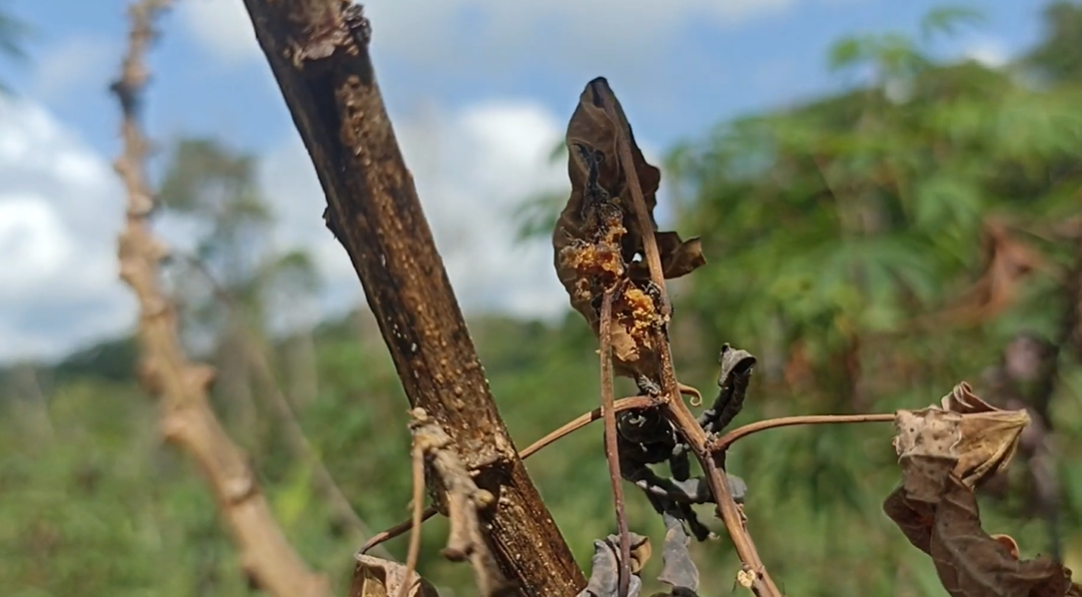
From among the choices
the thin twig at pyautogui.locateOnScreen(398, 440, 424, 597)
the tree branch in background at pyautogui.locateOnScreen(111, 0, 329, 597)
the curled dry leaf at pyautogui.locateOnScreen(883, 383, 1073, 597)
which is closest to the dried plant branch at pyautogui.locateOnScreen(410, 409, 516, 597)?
the thin twig at pyautogui.locateOnScreen(398, 440, 424, 597)

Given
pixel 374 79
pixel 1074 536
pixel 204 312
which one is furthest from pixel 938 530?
pixel 204 312

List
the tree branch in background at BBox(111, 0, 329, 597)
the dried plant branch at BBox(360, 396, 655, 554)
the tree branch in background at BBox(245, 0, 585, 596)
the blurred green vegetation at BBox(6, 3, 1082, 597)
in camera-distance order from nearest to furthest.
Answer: the tree branch in background at BBox(245, 0, 585, 596), the dried plant branch at BBox(360, 396, 655, 554), the tree branch in background at BBox(111, 0, 329, 597), the blurred green vegetation at BBox(6, 3, 1082, 597)

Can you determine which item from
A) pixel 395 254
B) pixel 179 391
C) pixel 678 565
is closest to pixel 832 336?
pixel 179 391

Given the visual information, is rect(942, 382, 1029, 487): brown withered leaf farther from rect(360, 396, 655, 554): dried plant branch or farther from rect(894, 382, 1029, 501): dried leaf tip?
rect(360, 396, 655, 554): dried plant branch

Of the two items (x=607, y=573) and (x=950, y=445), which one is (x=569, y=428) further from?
(x=950, y=445)

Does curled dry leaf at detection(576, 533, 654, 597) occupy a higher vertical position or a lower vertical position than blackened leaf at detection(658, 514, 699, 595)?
higher

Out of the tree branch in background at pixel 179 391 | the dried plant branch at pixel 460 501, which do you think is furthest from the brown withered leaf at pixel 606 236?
the tree branch in background at pixel 179 391

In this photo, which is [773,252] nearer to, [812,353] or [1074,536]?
[812,353]

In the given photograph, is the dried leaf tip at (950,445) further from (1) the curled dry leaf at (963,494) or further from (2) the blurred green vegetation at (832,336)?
(2) the blurred green vegetation at (832,336)
